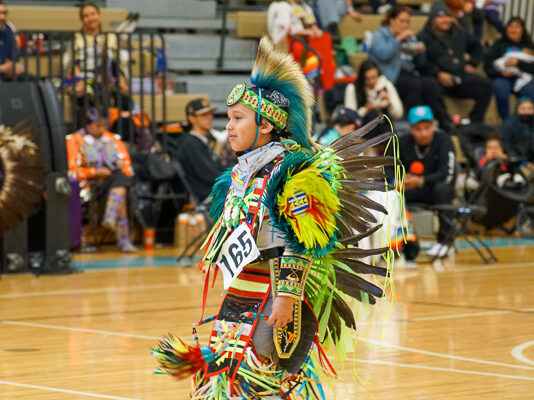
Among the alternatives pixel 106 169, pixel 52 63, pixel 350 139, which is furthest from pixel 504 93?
pixel 350 139

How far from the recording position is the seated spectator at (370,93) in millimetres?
11758

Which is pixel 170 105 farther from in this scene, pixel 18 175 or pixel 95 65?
pixel 18 175

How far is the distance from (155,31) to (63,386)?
7.46 m

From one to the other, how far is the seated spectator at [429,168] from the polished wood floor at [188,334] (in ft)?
2.73

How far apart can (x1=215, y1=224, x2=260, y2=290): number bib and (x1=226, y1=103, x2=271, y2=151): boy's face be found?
288 mm

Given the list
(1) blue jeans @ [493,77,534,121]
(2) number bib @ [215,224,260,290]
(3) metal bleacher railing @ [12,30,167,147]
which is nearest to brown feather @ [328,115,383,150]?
(2) number bib @ [215,224,260,290]

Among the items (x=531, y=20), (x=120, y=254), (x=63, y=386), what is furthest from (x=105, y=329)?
(x=531, y=20)

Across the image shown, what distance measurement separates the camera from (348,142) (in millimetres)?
3809

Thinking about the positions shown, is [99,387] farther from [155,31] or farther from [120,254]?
[155,31]

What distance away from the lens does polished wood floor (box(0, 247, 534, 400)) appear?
481 cm

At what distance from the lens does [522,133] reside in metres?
13.2

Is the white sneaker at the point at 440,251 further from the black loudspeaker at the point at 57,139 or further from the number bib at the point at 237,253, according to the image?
the number bib at the point at 237,253

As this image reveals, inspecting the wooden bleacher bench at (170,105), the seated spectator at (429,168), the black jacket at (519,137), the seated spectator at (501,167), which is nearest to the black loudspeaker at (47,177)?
the seated spectator at (429,168)

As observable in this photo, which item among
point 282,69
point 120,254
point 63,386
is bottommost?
point 120,254
